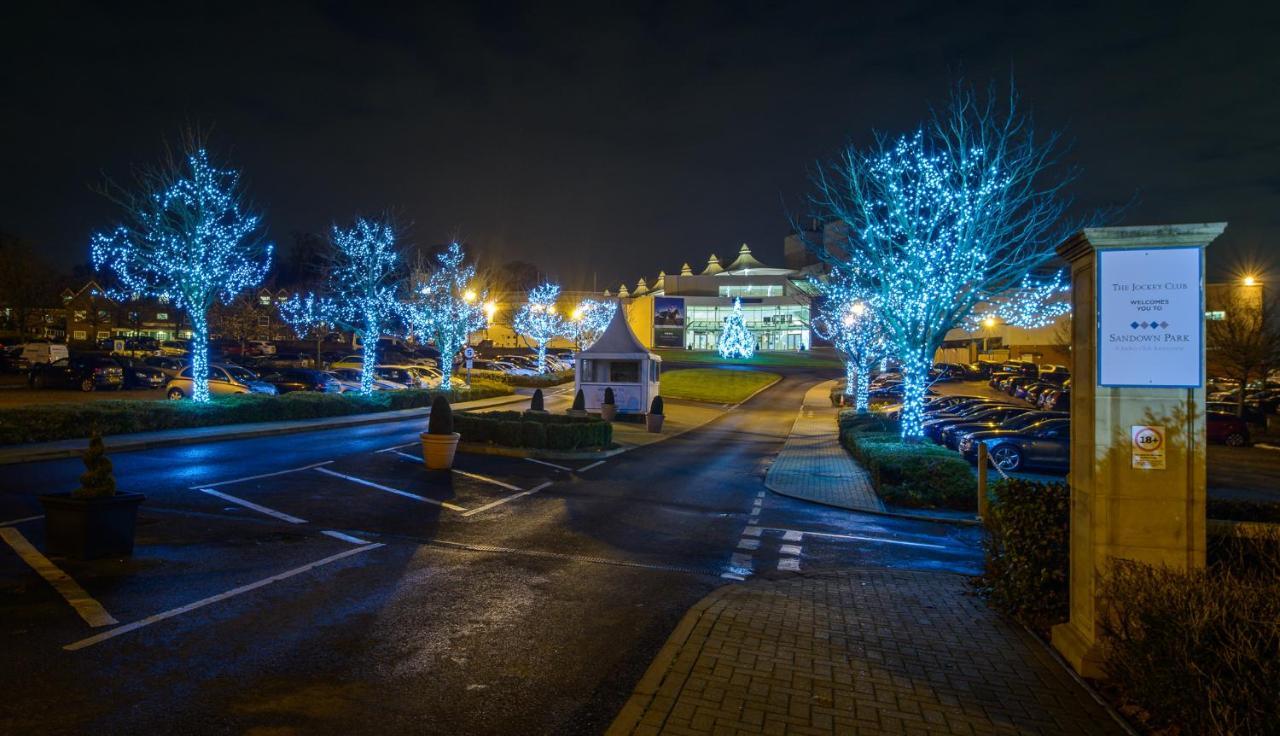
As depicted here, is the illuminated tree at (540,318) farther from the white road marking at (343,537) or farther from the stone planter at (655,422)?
the white road marking at (343,537)

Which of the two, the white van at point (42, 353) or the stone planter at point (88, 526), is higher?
the white van at point (42, 353)

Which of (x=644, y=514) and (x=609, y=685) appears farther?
(x=644, y=514)

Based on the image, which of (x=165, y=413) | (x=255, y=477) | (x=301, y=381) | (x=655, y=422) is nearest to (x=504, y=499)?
(x=255, y=477)

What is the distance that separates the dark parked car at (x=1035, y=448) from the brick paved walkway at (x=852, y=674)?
49.7 feet

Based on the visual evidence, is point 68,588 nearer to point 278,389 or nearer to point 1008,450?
point 1008,450

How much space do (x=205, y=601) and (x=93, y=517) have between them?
2.19m

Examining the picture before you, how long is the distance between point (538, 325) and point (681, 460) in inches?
1715

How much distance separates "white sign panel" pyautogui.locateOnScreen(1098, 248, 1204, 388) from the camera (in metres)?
5.49

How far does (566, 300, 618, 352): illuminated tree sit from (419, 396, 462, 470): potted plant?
192 feet

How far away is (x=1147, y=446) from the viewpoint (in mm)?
5582

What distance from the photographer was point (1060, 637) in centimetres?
631

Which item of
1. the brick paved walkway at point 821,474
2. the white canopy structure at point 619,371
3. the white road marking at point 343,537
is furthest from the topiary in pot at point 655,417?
the white road marking at point 343,537

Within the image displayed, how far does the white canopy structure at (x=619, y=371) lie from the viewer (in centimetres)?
3350

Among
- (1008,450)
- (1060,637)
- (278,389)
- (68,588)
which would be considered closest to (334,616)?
(68,588)
